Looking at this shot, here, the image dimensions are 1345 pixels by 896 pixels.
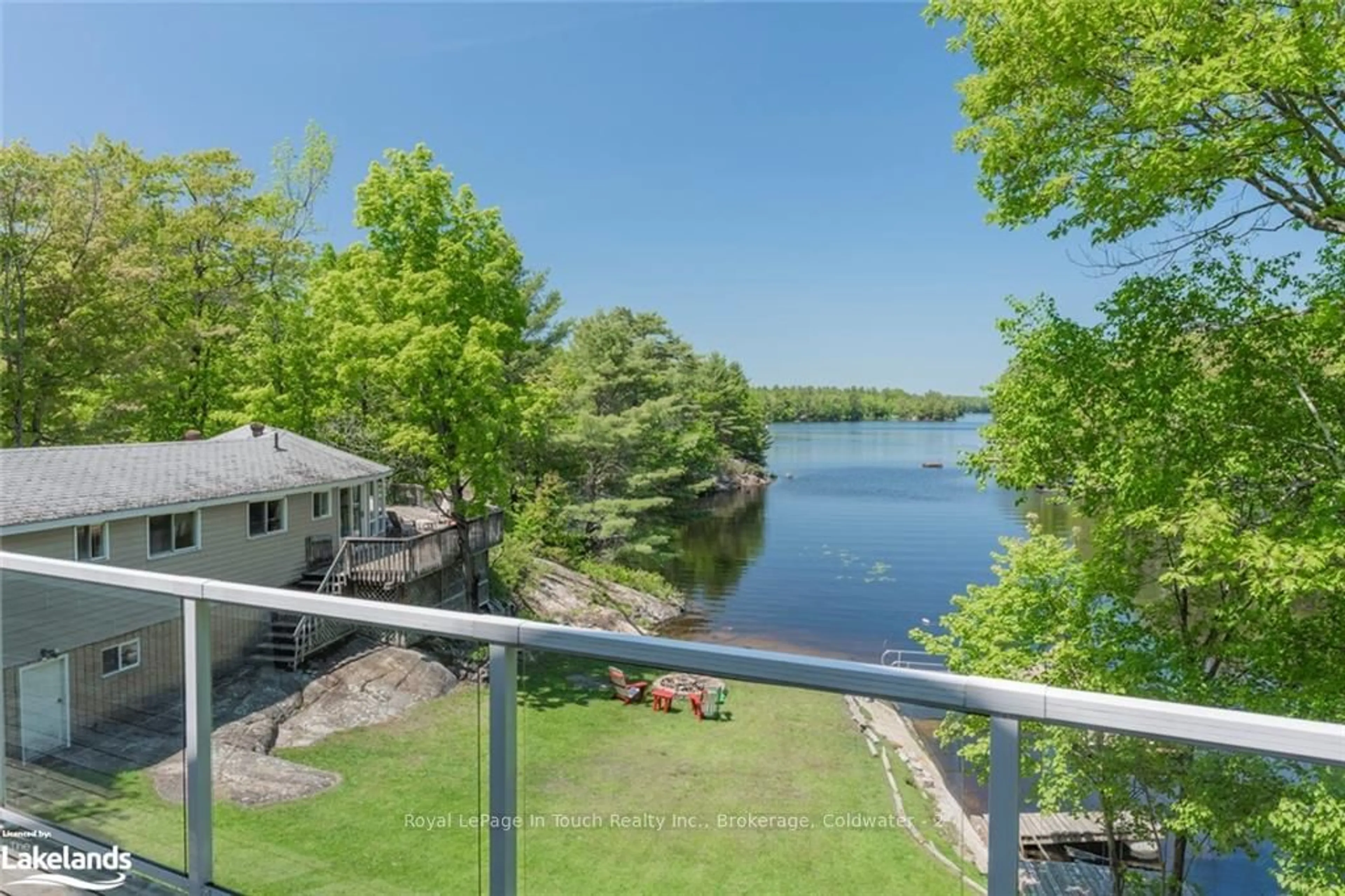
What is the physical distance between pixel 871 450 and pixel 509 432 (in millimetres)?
92914

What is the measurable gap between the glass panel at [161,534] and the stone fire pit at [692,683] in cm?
1523

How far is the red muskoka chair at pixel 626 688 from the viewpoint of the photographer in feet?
5.98

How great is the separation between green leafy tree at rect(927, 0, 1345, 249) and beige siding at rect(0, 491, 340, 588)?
486 inches

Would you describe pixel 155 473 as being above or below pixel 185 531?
above

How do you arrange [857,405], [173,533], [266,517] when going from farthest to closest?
[857,405] < [266,517] < [173,533]

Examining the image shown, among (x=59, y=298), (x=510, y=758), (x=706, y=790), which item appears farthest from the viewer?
(x=59, y=298)

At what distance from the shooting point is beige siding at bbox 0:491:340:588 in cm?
1212

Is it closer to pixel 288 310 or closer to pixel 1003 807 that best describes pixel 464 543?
pixel 288 310

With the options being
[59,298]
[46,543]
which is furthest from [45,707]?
[59,298]

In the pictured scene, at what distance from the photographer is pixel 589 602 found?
2491 centimetres

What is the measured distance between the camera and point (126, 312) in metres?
18.5

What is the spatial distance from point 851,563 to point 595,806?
33.5m

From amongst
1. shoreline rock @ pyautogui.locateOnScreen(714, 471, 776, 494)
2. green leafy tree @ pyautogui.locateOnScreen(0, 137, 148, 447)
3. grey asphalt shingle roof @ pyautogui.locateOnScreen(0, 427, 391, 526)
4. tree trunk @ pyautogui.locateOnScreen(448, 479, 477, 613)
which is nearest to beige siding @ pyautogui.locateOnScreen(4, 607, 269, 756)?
grey asphalt shingle roof @ pyautogui.locateOnScreen(0, 427, 391, 526)

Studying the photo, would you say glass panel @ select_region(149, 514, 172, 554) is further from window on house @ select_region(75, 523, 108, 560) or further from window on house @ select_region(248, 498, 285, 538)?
window on house @ select_region(248, 498, 285, 538)
